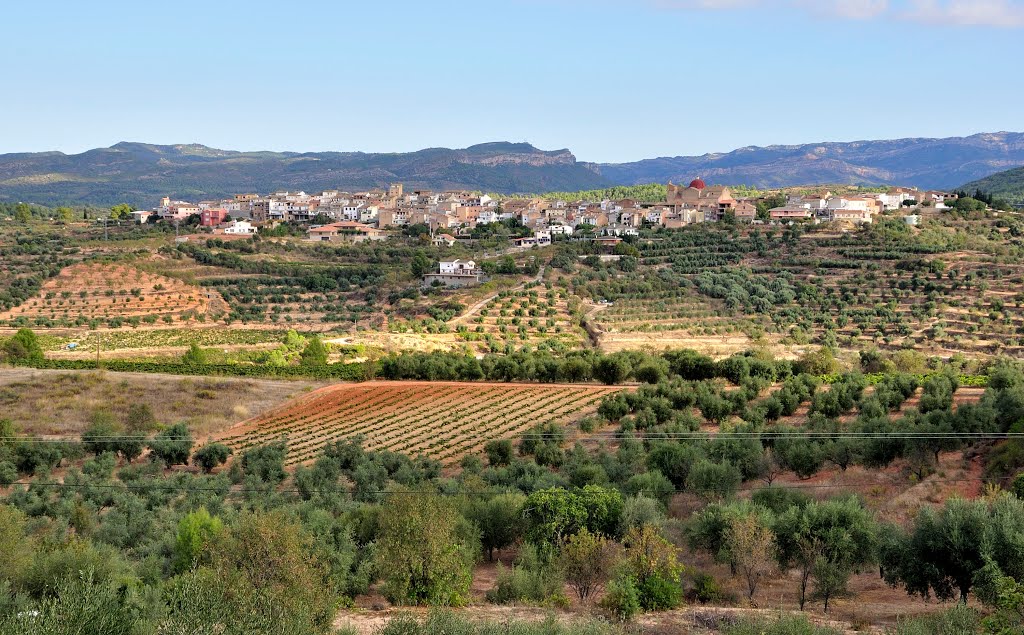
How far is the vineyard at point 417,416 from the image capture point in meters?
29.4

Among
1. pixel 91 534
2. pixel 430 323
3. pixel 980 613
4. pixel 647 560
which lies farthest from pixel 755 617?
pixel 430 323

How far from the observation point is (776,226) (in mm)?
72562

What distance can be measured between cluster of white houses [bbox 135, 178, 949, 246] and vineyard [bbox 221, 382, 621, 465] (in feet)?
142

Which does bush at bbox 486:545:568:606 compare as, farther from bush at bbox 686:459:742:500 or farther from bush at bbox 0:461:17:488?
bush at bbox 0:461:17:488

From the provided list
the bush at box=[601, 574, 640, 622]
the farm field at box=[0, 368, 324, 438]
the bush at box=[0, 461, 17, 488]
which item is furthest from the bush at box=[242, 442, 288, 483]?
the bush at box=[601, 574, 640, 622]

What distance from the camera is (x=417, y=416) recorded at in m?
32.8

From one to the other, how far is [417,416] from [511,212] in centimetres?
7290

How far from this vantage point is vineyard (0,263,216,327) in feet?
179

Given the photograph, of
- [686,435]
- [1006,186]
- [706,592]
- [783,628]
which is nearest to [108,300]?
[686,435]

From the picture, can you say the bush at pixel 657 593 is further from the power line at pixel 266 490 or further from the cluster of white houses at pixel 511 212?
the cluster of white houses at pixel 511 212

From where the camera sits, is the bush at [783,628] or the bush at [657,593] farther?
the bush at [657,593]

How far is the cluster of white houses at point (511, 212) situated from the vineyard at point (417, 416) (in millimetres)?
43283

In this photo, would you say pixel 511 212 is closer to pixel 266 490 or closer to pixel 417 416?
pixel 417 416

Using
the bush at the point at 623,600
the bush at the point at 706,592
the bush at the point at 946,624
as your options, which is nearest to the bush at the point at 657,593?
the bush at the point at 623,600
